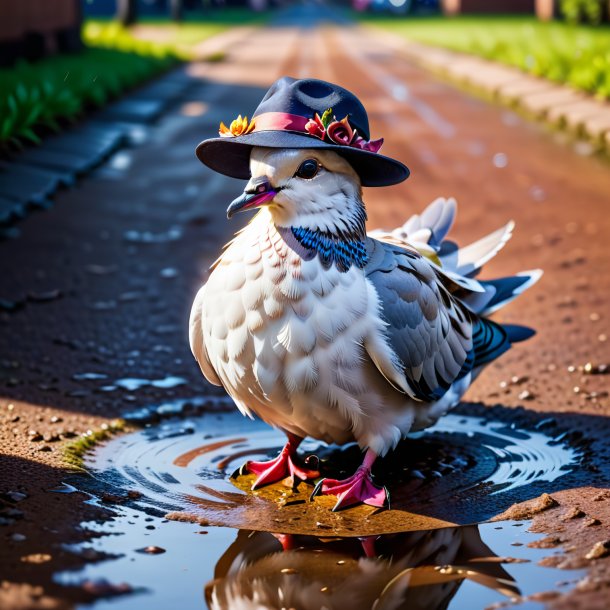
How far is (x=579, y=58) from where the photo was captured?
14.0 meters

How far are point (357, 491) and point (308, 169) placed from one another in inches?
41.2

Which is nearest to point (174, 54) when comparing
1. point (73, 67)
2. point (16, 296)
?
point (73, 67)

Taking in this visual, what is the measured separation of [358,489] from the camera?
354 cm

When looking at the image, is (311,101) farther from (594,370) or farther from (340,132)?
(594,370)

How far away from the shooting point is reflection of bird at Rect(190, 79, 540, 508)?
3.30 metres

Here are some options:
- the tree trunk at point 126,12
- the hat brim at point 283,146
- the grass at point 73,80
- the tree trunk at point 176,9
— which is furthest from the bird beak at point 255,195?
the tree trunk at point 176,9

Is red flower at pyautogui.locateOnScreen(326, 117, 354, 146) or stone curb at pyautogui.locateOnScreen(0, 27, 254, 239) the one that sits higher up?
red flower at pyautogui.locateOnScreen(326, 117, 354, 146)

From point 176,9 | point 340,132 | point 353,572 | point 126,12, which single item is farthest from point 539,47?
point 176,9

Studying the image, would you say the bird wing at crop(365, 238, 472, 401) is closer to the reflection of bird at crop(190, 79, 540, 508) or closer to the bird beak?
the reflection of bird at crop(190, 79, 540, 508)

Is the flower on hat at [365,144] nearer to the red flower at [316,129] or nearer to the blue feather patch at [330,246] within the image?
the red flower at [316,129]

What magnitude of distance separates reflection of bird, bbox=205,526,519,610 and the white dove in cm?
32

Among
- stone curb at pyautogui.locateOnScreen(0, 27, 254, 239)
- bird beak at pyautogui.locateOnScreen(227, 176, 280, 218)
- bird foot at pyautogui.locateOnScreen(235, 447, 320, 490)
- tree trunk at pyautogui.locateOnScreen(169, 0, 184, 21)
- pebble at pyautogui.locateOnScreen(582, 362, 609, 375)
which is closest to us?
bird beak at pyautogui.locateOnScreen(227, 176, 280, 218)

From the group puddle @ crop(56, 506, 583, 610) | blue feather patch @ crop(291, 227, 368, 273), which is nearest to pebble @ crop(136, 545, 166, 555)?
puddle @ crop(56, 506, 583, 610)

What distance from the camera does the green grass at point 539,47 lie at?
1267cm
